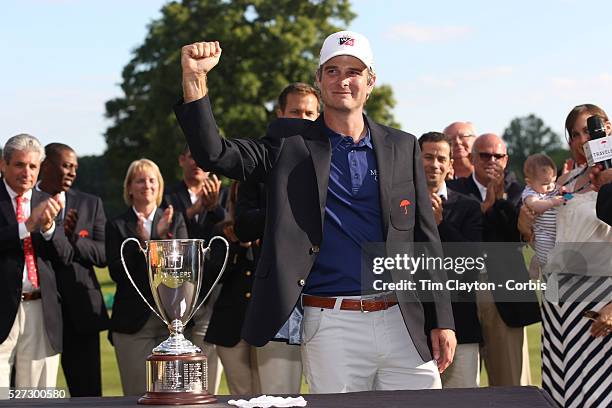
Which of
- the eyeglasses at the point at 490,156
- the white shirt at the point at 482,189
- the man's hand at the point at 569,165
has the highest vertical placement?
the eyeglasses at the point at 490,156

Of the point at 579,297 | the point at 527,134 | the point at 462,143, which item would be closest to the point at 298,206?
the point at 579,297

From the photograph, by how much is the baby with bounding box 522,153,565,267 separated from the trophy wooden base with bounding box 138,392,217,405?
3.48 meters

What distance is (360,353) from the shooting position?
4602 mm

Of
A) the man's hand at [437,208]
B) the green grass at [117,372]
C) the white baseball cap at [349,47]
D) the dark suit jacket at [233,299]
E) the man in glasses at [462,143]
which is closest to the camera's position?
the white baseball cap at [349,47]

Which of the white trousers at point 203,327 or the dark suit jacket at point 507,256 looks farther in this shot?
the white trousers at point 203,327

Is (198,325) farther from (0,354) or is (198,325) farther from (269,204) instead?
(269,204)

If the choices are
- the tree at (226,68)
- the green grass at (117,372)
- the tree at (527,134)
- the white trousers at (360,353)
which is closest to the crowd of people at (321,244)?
the white trousers at (360,353)

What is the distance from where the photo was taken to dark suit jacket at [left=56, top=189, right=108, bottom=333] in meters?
7.55

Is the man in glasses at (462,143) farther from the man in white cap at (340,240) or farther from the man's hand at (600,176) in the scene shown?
the man in white cap at (340,240)

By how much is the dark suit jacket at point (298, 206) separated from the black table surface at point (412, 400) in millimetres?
669

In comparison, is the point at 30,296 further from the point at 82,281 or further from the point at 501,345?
the point at 501,345

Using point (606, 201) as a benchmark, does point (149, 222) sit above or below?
above

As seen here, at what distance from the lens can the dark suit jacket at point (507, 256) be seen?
7.42 metres

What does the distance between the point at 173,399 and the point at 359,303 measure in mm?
1067
